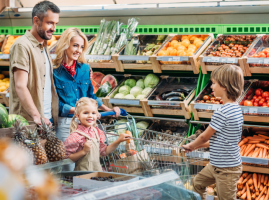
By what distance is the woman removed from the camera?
9.46 ft

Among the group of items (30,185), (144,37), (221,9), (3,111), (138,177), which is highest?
(221,9)

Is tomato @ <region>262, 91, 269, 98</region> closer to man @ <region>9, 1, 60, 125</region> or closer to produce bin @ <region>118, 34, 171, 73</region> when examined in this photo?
produce bin @ <region>118, 34, 171, 73</region>

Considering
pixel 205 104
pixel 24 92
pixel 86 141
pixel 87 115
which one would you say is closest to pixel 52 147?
pixel 86 141

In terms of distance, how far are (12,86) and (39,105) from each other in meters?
0.26

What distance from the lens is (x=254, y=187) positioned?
365 centimetres

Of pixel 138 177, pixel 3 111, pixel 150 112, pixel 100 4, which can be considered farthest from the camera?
pixel 100 4

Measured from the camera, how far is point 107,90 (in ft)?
14.2

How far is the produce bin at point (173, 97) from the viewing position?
3757 millimetres

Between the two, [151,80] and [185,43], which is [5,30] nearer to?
[151,80]

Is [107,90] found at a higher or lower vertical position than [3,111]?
lower

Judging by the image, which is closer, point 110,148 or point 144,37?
point 110,148

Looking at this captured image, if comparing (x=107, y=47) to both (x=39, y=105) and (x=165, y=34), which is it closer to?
(x=165, y=34)

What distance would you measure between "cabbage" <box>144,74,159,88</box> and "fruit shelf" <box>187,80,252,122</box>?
2.20 feet

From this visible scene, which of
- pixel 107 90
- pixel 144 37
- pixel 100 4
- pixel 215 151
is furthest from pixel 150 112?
pixel 100 4
